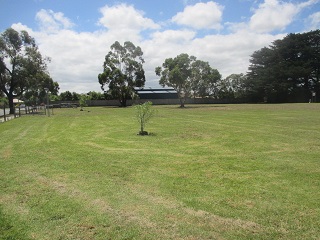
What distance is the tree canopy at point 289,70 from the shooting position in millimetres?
56500

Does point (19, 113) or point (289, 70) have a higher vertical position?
point (289, 70)

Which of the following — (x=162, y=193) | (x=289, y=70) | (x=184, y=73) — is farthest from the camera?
(x=289, y=70)

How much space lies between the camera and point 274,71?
58.7 metres

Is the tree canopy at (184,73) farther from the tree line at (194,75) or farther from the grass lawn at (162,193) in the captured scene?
the grass lawn at (162,193)

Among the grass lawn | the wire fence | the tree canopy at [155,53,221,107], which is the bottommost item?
the grass lawn

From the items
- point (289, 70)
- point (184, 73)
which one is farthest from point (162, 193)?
point (289, 70)

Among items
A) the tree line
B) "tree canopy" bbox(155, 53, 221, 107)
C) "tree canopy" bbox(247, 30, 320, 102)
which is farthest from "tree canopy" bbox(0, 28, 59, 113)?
"tree canopy" bbox(247, 30, 320, 102)

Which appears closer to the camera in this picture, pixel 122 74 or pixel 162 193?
pixel 162 193

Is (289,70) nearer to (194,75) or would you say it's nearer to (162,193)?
(194,75)

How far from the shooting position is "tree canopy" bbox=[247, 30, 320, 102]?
56.5 m

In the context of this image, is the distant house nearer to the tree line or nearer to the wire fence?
the tree line

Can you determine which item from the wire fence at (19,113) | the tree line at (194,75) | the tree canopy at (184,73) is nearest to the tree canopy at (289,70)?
the tree line at (194,75)

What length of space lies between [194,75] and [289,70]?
81.0ft

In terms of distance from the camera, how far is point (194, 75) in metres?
45.5
